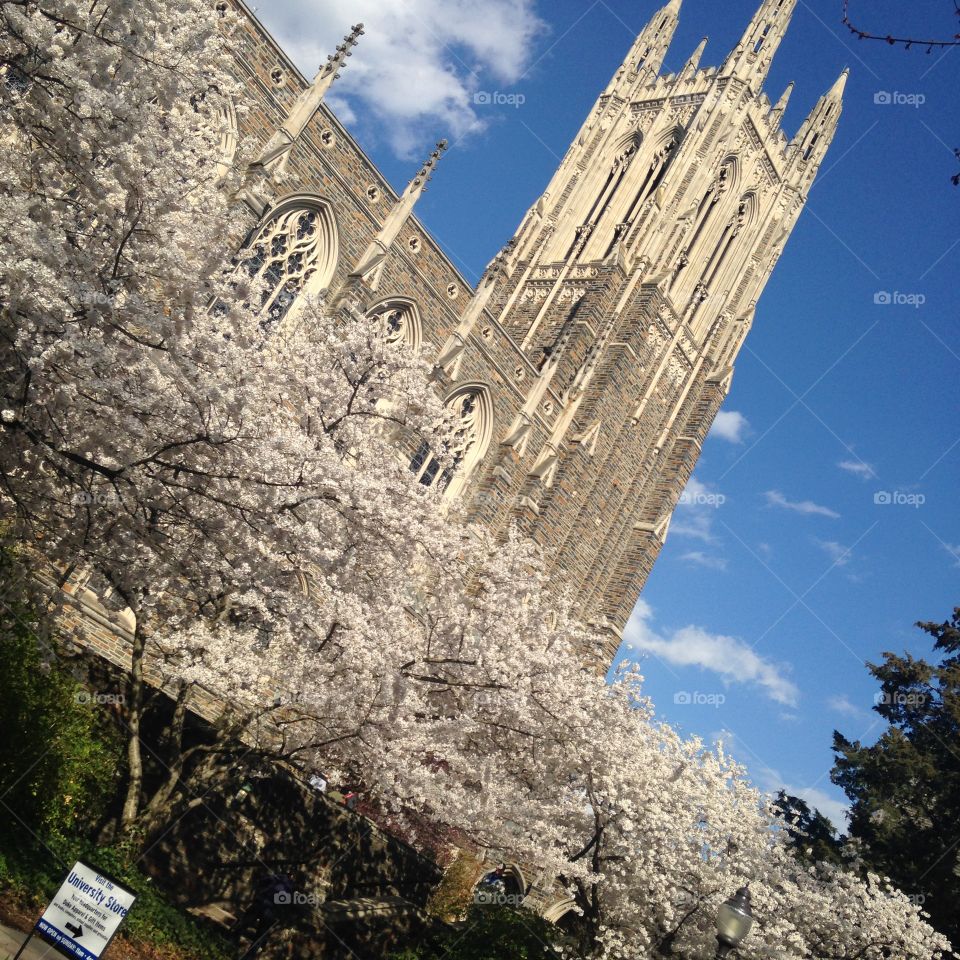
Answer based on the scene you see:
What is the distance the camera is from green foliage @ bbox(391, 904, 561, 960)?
10.8 metres

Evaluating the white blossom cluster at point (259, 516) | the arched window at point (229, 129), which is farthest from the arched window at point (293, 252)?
the arched window at point (229, 129)

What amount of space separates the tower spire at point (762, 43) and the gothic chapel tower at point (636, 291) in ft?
0.20

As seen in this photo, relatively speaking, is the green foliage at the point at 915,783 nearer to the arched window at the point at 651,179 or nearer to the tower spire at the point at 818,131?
the arched window at the point at 651,179

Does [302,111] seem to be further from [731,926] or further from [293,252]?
[731,926]

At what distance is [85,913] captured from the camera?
22.4 feet

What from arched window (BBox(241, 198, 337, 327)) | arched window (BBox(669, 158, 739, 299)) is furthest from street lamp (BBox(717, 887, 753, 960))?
arched window (BBox(669, 158, 739, 299))

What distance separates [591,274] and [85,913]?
27.8 meters

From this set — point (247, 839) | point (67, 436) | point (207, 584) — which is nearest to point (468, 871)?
point (247, 839)

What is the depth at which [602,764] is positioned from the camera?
49.1 feet

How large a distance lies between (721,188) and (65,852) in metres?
33.9

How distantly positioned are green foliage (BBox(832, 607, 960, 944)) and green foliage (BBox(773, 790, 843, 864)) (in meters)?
0.93

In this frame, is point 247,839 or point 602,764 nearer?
point 247,839

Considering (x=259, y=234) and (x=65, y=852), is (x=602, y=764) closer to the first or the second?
(x=65, y=852)

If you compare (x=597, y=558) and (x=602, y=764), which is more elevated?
(x=597, y=558)
